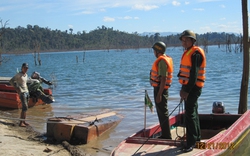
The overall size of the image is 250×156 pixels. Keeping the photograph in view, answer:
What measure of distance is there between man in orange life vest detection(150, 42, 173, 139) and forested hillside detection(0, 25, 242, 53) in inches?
4918

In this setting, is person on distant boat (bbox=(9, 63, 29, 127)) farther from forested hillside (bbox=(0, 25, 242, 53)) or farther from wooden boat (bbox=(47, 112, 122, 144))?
forested hillside (bbox=(0, 25, 242, 53))

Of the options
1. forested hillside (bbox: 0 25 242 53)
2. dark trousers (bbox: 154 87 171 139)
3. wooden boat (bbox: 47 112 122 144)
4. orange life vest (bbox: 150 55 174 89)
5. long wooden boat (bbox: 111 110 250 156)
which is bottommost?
wooden boat (bbox: 47 112 122 144)

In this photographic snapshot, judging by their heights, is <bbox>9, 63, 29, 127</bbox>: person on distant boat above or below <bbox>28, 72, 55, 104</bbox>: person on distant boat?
above

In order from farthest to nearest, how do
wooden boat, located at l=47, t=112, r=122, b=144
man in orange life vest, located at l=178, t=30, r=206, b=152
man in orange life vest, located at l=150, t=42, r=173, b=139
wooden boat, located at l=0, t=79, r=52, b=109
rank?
wooden boat, located at l=0, t=79, r=52, b=109 → wooden boat, located at l=47, t=112, r=122, b=144 → man in orange life vest, located at l=150, t=42, r=173, b=139 → man in orange life vest, located at l=178, t=30, r=206, b=152

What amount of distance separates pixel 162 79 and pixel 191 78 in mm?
819

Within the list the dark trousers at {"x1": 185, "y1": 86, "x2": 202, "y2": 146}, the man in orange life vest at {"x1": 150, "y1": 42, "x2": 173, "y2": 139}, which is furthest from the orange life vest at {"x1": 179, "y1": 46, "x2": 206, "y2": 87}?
the man in orange life vest at {"x1": 150, "y1": 42, "x2": 173, "y2": 139}

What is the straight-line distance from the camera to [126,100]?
16.2 metres

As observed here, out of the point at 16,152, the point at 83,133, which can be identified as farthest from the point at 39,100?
the point at 16,152

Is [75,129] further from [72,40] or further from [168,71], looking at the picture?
→ [72,40]

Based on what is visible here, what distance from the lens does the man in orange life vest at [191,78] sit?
5195mm

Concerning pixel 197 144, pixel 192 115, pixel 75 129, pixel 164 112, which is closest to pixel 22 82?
pixel 75 129

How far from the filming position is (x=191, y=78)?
5.18 meters

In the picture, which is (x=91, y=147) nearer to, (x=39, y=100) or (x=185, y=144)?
(x=185, y=144)

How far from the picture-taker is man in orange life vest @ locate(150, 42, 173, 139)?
594 centimetres
